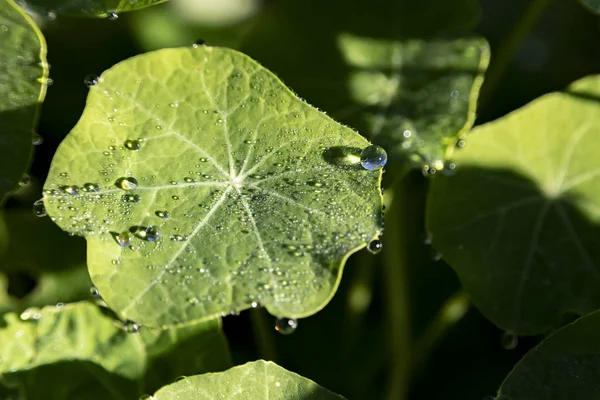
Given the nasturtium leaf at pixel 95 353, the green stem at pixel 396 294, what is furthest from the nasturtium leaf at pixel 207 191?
the green stem at pixel 396 294

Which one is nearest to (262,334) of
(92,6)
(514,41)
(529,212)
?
(529,212)

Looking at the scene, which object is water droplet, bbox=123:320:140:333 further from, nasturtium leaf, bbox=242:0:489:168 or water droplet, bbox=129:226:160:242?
nasturtium leaf, bbox=242:0:489:168

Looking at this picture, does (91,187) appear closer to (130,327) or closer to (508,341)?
(130,327)

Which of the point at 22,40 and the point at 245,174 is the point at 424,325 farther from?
the point at 22,40

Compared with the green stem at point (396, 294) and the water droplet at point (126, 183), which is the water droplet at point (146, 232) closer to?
the water droplet at point (126, 183)

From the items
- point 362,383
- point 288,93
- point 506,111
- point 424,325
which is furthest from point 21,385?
point 506,111

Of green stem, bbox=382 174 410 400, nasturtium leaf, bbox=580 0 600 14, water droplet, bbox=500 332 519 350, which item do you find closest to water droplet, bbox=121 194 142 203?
green stem, bbox=382 174 410 400
